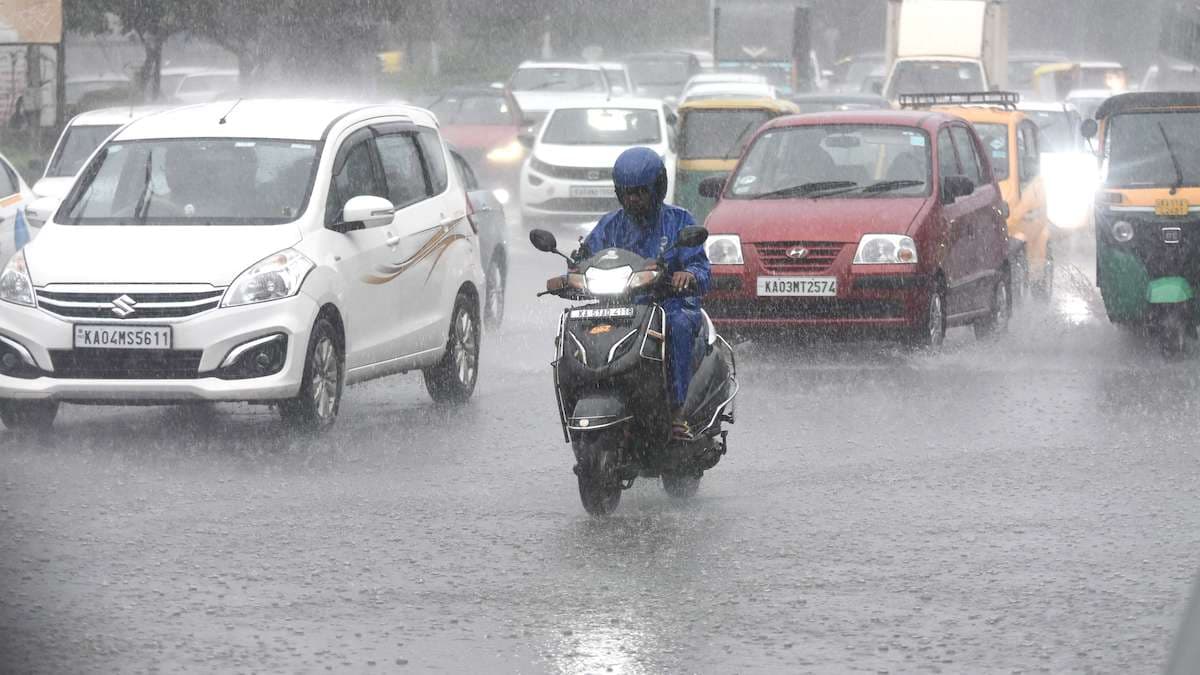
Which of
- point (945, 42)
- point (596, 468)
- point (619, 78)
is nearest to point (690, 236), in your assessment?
point (596, 468)

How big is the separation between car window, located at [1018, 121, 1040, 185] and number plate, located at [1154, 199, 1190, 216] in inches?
199

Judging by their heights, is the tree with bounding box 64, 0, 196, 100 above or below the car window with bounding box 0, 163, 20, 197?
below

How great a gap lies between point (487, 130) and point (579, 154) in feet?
19.5

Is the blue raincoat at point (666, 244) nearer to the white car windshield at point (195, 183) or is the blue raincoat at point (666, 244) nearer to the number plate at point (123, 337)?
the number plate at point (123, 337)

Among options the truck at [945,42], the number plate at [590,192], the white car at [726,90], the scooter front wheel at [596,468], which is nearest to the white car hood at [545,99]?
the white car at [726,90]

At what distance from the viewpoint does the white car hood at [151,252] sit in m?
10.8

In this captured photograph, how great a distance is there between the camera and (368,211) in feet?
37.9

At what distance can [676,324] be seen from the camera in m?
8.96

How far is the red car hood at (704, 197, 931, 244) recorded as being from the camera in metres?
14.6

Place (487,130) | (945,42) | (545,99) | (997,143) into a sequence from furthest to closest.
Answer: (945,42)
(545,99)
(487,130)
(997,143)

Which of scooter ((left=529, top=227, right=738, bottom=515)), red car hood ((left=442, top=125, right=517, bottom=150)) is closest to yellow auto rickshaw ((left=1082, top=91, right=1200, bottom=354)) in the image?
scooter ((left=529, top=227, right=738, bottom=515))

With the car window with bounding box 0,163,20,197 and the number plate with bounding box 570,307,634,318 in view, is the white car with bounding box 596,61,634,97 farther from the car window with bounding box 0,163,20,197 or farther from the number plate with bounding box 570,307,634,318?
the number plate with bounding box 570,307,634,318

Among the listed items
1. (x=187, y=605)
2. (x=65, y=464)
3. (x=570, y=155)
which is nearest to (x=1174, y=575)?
(x=187, y=605)

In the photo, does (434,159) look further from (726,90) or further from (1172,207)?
(726,90)
